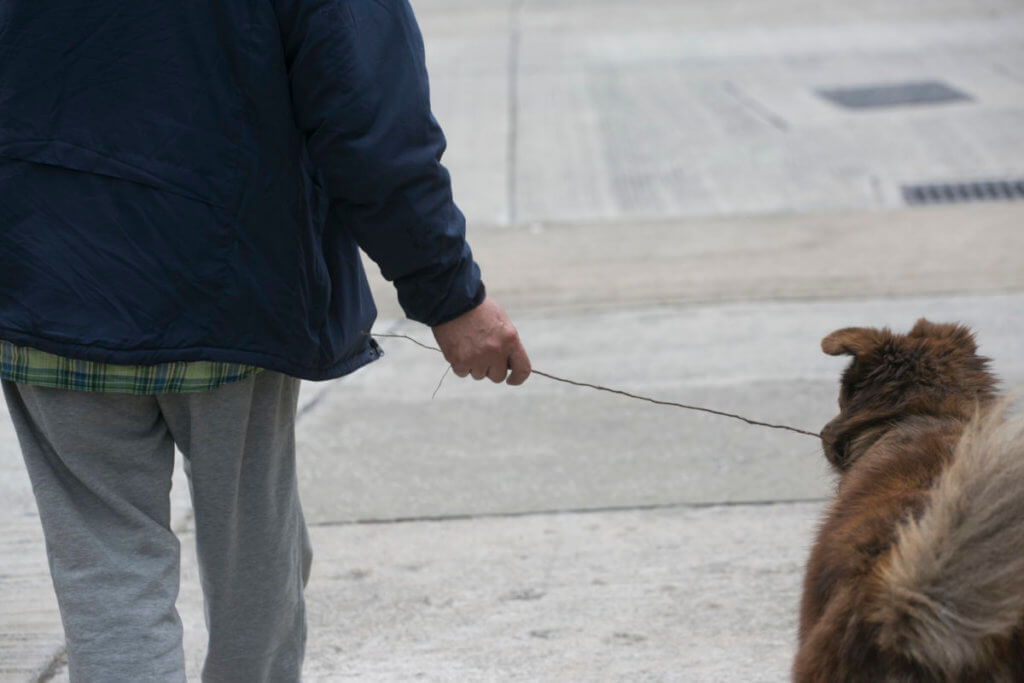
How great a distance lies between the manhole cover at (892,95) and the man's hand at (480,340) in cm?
881

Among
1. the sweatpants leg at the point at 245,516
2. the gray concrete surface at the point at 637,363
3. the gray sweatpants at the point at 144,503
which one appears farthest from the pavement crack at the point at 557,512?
the gray sweatpants at the point at 144,503

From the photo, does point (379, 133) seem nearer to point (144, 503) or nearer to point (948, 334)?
point (144, 503)

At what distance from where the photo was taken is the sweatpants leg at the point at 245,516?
232cm

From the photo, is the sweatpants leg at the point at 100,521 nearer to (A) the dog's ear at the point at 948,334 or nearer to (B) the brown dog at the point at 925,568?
(B) the brown dog at the point at 925,568

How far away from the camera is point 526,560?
405 centimetres

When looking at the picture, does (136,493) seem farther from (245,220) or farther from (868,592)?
(868,592)

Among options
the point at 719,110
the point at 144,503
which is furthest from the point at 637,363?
the point at 719,110

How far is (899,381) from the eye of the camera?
8.66 ft

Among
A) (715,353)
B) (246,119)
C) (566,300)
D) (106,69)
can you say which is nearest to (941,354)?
(246,119)

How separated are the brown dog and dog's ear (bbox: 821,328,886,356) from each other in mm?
297

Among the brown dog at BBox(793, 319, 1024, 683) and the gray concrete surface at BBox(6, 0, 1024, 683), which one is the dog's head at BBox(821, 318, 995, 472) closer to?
the brown dog at BBox(793, 319, 1024, 683)

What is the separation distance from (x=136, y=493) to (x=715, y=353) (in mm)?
4116

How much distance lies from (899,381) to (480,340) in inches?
35.9

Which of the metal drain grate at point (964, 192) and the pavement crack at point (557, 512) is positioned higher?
the pavement crack at point (557, 512)
